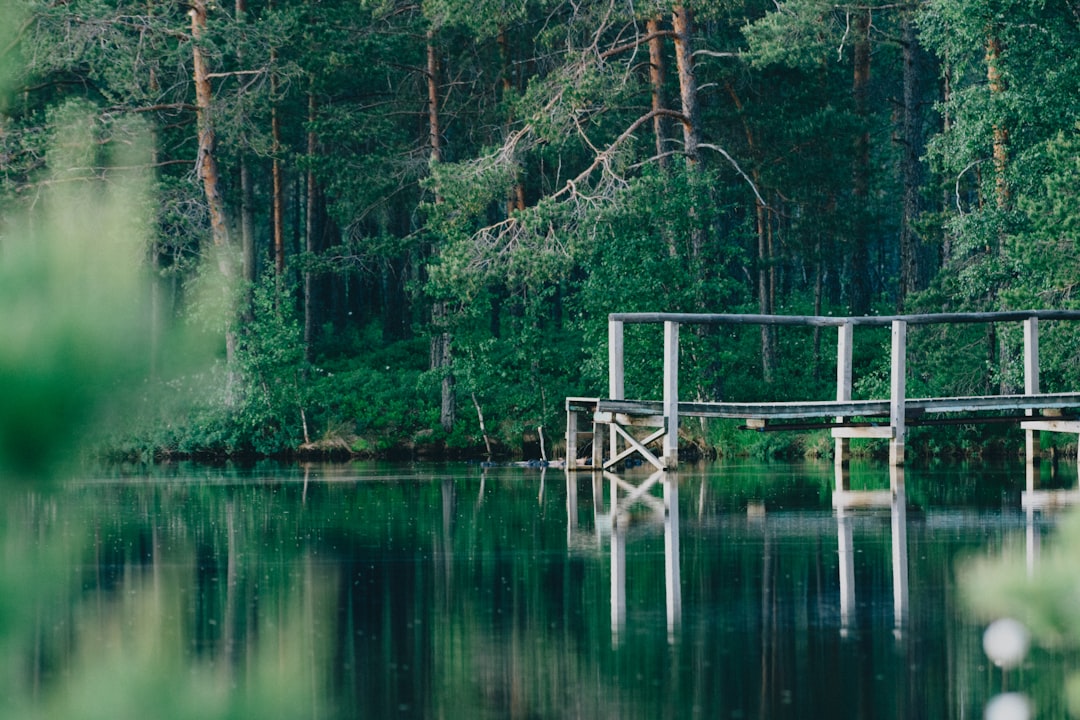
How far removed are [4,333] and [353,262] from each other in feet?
109

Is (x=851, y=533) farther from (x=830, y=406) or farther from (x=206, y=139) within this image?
(x=206, y=139)

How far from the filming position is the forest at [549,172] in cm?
2603

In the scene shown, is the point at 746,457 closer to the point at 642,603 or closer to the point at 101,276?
the point at 642,603

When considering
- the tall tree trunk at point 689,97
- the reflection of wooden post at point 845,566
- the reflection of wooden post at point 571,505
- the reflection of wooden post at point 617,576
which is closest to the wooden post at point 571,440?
the reflection of wooden post at point 571,505

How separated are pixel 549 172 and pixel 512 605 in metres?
27.6

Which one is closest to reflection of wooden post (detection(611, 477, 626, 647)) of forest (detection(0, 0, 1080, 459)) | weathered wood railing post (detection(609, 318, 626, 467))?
weathered wood railing post (detection(609, 318, 626, 467))

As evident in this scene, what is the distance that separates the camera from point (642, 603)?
10.9m

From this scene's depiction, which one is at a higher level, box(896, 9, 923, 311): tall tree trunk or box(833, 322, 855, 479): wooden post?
box(896, 9, 923, 311): tall tree trunk

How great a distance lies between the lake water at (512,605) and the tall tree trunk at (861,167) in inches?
629

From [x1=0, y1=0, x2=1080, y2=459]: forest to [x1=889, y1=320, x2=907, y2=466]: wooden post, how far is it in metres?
2.06

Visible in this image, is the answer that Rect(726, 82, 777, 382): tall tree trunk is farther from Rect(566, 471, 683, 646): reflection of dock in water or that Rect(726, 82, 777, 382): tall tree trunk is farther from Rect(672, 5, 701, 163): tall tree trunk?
Rect(566, 471, 683, 646): reflection of dock in water

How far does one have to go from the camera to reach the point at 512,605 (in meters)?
10.9

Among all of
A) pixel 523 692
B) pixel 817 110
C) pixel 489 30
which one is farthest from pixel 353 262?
pixel 523 692

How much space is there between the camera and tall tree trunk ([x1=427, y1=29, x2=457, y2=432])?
3212cm
